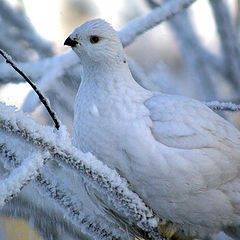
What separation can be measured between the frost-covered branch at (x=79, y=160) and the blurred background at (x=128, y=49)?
285mm

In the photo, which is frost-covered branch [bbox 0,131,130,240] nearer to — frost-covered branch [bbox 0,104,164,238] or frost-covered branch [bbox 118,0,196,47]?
frost-covered branch [bbox 0,104,164,238]

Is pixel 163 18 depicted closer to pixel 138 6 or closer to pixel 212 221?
pixel 138 6

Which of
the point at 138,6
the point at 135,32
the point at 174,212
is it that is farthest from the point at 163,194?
the point at 138,6

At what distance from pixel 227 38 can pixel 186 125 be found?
343 millimetres

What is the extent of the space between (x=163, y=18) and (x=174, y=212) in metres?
0.38

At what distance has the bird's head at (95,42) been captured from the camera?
0.40m

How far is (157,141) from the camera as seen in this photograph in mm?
382

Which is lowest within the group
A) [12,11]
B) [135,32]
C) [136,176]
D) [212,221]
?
[212,221]

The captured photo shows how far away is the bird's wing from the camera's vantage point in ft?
1.27

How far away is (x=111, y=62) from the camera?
0.42 meters

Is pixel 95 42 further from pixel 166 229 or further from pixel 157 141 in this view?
pixel 166 229

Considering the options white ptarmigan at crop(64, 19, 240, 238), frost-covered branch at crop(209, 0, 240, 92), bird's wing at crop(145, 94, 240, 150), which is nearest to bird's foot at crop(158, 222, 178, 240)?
white ptarmigan at crop(64, 19, 240, 238)

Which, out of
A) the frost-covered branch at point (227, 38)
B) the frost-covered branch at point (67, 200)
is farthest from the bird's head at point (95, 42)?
the frost-covered branch at point (227, 38)

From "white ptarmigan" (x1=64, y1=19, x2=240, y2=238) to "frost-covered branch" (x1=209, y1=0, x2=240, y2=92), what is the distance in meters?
0.24
